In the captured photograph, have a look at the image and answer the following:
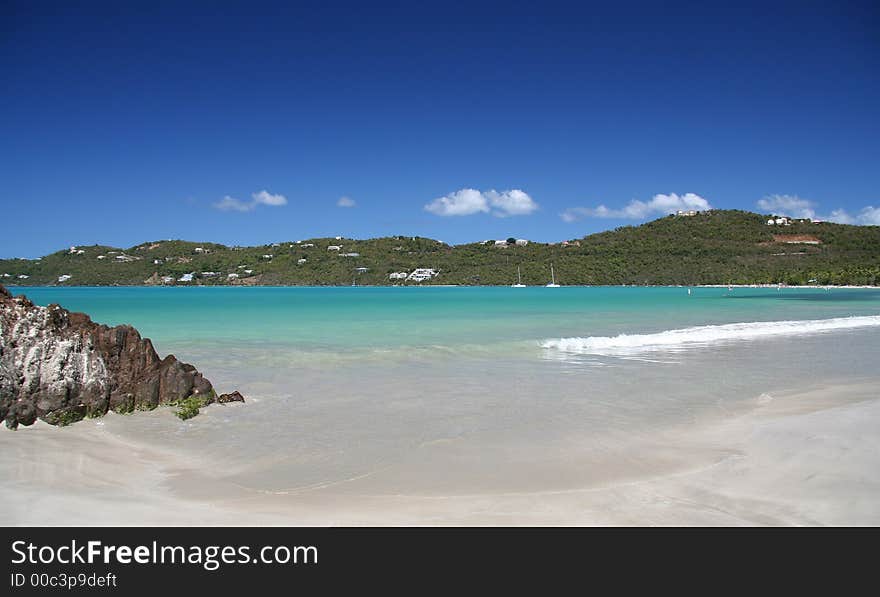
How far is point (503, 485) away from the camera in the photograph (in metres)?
5.24

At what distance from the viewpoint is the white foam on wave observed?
16375mm

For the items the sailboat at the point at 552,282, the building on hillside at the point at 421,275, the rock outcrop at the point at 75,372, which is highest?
the building on hillside at the point at 421,275

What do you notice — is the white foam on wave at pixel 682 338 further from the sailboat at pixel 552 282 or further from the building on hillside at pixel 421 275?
the building on hillside at pixel 421 275

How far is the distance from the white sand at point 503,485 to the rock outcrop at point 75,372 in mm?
453

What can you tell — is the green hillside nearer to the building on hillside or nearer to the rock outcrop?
the building on hillside

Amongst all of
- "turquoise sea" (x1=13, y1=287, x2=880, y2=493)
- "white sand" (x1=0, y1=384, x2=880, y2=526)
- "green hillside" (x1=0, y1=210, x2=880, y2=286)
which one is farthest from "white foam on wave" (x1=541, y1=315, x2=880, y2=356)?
"green hillside" (x1=0, y1=210, x2=880, y2=286)

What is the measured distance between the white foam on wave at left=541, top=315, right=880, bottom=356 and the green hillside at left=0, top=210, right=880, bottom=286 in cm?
9456

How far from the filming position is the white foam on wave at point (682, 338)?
16.4 m

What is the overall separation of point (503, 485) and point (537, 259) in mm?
145618

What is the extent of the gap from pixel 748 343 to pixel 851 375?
20.4ft

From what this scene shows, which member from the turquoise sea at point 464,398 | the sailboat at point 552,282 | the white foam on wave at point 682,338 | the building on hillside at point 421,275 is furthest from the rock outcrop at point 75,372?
the building on hillside at point 421,275

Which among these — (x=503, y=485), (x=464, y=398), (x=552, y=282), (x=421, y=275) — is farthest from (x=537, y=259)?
(x=503, y=485)

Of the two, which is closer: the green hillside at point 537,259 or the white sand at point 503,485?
the white sand at point 503,485

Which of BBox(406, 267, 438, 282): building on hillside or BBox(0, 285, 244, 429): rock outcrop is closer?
BBox(0, 285, 244, 429): rock outcrop
